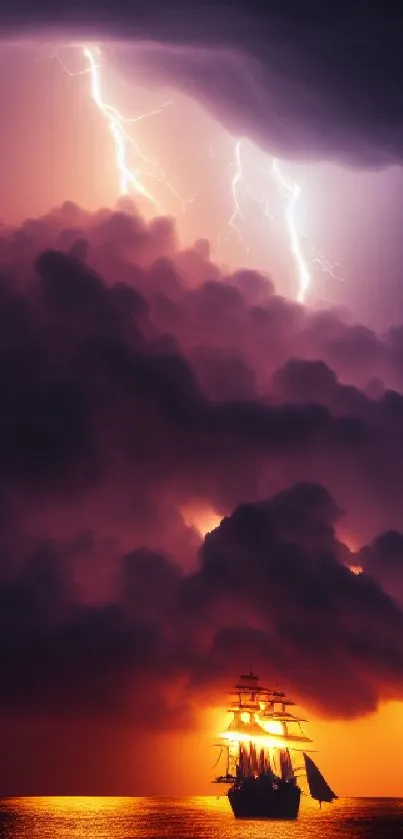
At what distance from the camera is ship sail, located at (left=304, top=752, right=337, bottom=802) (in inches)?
7579

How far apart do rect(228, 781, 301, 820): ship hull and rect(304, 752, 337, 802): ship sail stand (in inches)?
391

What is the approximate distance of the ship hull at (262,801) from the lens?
17850 cm

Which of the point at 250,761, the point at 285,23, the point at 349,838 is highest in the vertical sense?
the point at 285,23

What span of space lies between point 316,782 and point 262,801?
2006 cm

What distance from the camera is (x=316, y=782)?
194750 millimetres

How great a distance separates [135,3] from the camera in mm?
43094

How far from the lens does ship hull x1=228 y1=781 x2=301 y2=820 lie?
586ft

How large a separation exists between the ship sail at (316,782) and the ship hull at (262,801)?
9.94 m

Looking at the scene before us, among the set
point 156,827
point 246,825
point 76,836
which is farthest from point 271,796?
point 76,836

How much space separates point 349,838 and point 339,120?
12713 cm

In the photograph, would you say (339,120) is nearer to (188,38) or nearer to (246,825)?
(188,38)

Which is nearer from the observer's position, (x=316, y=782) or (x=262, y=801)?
(x=262, y=801)

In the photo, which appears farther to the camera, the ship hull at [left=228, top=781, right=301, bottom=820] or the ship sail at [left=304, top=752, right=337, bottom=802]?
the ship sail at [left=304, top=752, right=337, bottom=802]

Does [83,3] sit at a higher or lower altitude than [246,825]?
higher
